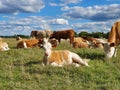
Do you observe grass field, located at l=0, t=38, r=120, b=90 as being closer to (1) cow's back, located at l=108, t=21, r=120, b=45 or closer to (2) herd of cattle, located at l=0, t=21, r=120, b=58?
(2) herd of cattle, located at l=0, t=21, r=120, b=58

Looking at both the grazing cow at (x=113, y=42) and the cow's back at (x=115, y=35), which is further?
the cow's back at (x=115, y=35)

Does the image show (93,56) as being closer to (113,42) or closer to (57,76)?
(113,42)

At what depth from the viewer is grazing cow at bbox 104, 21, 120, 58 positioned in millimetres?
15930

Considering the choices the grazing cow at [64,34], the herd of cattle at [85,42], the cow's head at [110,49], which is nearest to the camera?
the cow's head at [110,49]

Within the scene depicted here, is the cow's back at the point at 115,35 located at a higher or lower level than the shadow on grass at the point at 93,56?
higher

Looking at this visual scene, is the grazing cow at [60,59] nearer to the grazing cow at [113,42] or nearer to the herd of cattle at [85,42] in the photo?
the herd of cattle at [85,42]

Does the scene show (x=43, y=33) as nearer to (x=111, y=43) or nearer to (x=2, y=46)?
(x=2, y=46)

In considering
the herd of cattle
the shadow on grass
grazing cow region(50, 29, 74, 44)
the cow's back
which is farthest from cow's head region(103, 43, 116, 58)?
grazing cow region(50, 29, 74, 44)

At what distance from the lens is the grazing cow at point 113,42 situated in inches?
627

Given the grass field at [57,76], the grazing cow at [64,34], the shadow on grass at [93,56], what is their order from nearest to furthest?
the grass field at [57,76] → the shadow on grass at [93,56] → the grazing cow at [64,34]

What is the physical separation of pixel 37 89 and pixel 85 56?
262 inches

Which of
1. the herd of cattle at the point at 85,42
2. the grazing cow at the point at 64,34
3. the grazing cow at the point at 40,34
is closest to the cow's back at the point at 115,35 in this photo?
the herd of cattle at the point at 85,42

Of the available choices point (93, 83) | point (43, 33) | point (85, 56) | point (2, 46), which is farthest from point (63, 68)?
point (43, 33)

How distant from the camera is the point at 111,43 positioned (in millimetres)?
15922
